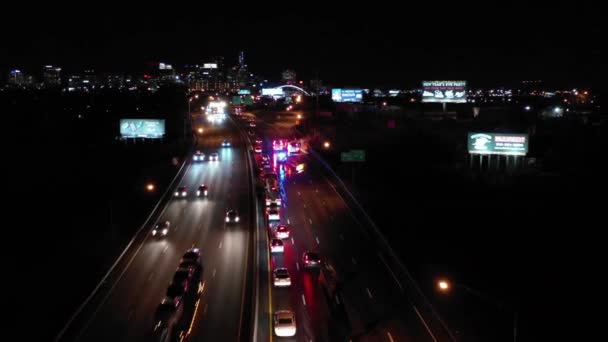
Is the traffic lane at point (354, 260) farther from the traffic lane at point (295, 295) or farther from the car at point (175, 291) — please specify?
A: the car at point (175, 291)

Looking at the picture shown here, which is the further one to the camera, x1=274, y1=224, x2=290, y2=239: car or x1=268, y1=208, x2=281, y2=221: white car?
x1=268, y1=208, x2=281, y2=221: white car

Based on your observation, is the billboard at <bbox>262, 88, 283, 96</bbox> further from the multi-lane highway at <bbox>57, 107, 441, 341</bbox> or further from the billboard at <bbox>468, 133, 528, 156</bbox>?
the billboard at <bbox>468, 133, 528, 156</bbox>

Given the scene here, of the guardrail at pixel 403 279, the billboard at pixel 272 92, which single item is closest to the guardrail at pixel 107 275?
the guardrail at pixel 403 279

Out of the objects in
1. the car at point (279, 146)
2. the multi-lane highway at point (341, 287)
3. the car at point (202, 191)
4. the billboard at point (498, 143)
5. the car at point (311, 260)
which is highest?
the billboard at point (498, 143)

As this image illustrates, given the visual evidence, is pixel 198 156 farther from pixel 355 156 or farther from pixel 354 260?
pixel 354 260

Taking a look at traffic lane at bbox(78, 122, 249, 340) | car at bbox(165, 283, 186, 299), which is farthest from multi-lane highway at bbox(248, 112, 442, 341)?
traffic lane at bbox(78, 122, 249, 340)

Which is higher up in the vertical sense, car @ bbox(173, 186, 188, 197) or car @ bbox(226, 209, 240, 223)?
car @ bbox(173, 186, 188, 197)

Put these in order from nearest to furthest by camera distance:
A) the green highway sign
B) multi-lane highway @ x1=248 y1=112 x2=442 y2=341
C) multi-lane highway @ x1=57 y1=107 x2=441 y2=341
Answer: multi-lane highway @ x1=57 y1=107 x2=441 y2=341 → multi-lane highway @ x1=248 y1=112 x2=442 y2=341 → the green highway sign

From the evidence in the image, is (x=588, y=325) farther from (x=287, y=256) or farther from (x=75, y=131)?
(x=75, y=131)
